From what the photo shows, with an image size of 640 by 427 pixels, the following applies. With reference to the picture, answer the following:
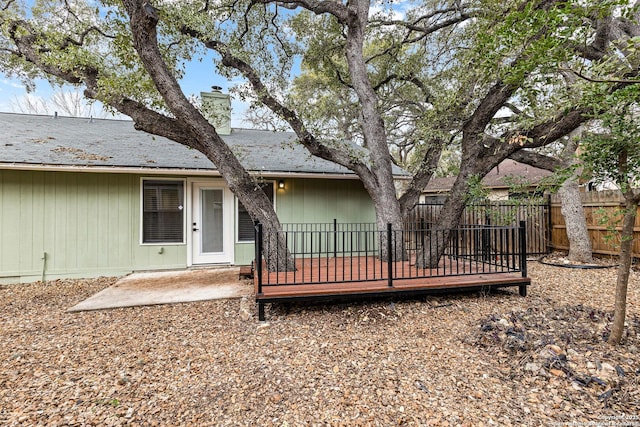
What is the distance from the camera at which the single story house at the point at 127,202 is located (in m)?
5.58

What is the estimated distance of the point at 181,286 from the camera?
5012 millimetres

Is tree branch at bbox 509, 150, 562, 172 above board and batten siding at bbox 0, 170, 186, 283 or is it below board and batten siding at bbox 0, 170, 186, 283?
above

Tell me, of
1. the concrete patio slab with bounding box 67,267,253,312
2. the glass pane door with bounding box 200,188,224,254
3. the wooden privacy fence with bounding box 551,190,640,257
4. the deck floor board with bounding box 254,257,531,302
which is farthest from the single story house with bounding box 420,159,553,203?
the concrete patio slab with bounding box 67,267,253,312

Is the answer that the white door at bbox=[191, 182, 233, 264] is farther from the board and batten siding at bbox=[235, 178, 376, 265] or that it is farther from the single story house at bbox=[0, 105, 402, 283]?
the board and batten siding at bbox=[235, 178, 376, 265]

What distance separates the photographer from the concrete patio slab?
424 centimetres

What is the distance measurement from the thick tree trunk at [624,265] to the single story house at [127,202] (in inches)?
183

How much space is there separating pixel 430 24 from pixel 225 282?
7676mm

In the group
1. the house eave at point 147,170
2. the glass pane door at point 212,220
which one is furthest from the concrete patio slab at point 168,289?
the house eave at point 147,170

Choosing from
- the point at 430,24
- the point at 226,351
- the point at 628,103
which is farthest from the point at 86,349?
the point at 430,24

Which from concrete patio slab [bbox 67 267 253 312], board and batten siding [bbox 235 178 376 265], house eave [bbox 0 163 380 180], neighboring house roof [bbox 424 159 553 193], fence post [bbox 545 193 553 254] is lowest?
concrete patio slab [bbox 67 267 253 312]

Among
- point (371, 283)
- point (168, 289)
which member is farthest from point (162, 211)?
point (371, 283)

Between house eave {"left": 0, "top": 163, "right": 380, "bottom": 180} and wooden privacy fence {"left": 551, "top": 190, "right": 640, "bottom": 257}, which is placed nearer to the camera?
house eave {"left": 0, "top": 163, "right": 380, "bottom": 180}

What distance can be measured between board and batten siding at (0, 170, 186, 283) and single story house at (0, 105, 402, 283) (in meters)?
0.02

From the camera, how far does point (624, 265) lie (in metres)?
2.61
